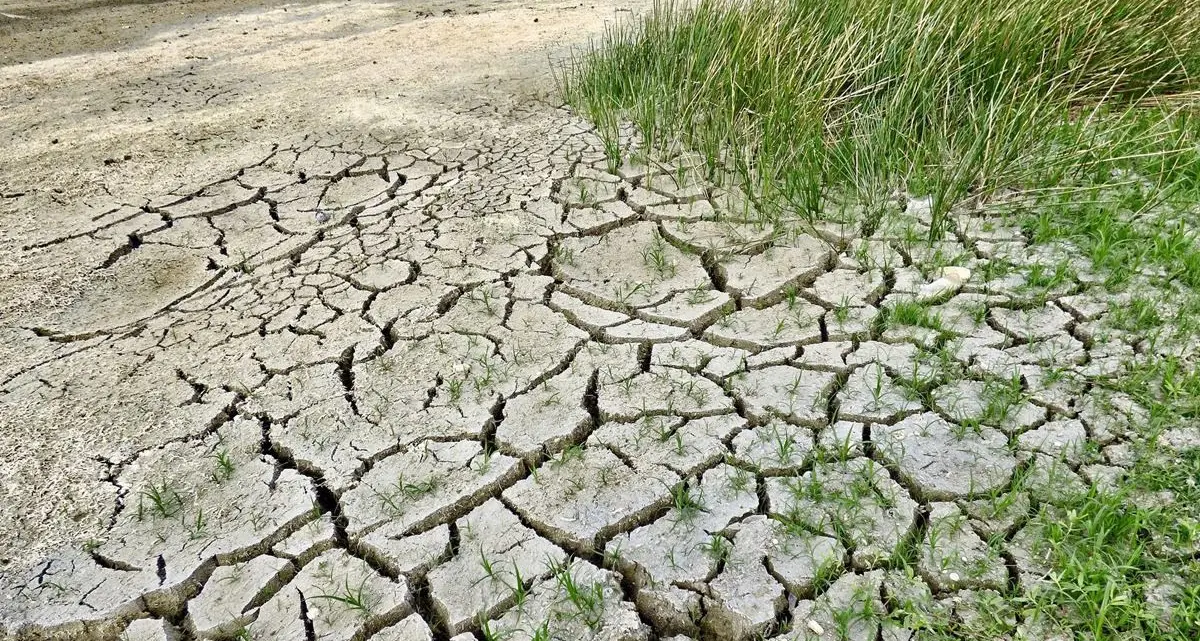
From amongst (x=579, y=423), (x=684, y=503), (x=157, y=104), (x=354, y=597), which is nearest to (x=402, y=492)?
(x=354, y=597)

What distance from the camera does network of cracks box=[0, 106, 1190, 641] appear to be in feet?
6.06

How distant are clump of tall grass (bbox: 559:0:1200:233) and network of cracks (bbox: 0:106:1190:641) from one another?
0.22m

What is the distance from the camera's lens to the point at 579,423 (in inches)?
90.8

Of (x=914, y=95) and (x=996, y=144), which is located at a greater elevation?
(x=914, y=95)

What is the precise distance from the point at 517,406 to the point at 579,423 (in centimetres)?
18

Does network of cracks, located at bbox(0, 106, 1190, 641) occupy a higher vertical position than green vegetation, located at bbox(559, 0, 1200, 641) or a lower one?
lower

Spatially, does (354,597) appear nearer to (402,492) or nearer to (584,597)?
(402,492)

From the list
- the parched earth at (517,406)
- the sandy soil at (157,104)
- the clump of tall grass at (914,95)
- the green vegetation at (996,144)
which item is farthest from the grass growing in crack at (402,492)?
the clump of tall grass at (914,95)

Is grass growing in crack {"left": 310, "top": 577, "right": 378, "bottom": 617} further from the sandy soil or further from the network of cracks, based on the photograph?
the sandy soil

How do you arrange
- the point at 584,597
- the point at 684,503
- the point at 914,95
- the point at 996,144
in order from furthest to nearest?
the point at 914,95
the point at 996,144
the point at 684,503
the point at 584,597

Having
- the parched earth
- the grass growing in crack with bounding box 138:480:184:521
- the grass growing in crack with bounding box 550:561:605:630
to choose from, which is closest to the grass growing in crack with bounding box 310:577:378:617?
the parched earth

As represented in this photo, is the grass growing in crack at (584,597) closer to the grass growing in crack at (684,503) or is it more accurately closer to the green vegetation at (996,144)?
the grass growing in crack at (684,503)

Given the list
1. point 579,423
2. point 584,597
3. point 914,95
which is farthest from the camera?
point 914,95

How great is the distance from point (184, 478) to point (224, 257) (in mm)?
1221
